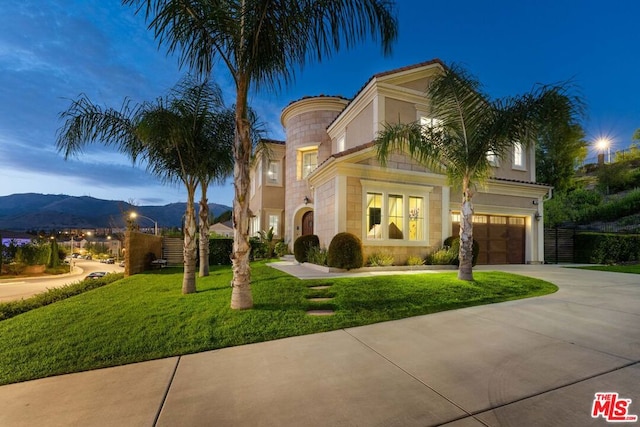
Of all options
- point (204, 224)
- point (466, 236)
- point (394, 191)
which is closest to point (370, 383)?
point (466, 236)

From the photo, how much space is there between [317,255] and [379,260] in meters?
2.35

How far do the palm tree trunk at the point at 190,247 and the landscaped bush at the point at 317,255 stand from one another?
4.67 metres

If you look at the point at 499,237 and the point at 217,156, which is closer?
the point at 217,156

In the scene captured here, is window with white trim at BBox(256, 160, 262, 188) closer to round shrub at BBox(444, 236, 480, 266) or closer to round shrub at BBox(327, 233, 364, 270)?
round shrub at BBox(327, 233, 364, 270)

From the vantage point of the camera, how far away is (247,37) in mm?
5027

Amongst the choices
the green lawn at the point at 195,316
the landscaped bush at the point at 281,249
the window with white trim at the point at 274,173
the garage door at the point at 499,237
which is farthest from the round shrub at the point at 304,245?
the window with white trim at the point at 274,173

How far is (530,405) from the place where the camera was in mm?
2350

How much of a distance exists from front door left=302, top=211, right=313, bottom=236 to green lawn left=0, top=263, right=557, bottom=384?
314 inches

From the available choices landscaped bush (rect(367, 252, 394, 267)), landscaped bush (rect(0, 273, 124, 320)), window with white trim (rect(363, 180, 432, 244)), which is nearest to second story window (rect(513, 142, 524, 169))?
window with white trim (rect(363, 180, 432, 244))

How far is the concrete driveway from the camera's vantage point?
2.24 metres

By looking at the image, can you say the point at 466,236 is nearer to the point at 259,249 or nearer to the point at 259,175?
the point at 259,249

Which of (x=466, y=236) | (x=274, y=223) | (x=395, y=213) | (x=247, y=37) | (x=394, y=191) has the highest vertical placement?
(x=247, y=37)

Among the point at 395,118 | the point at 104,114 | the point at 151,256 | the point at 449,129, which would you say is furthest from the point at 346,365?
the point at 151,256

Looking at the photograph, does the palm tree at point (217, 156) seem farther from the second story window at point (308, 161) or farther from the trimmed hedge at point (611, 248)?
the trimmed hedge at point (611, 248)
